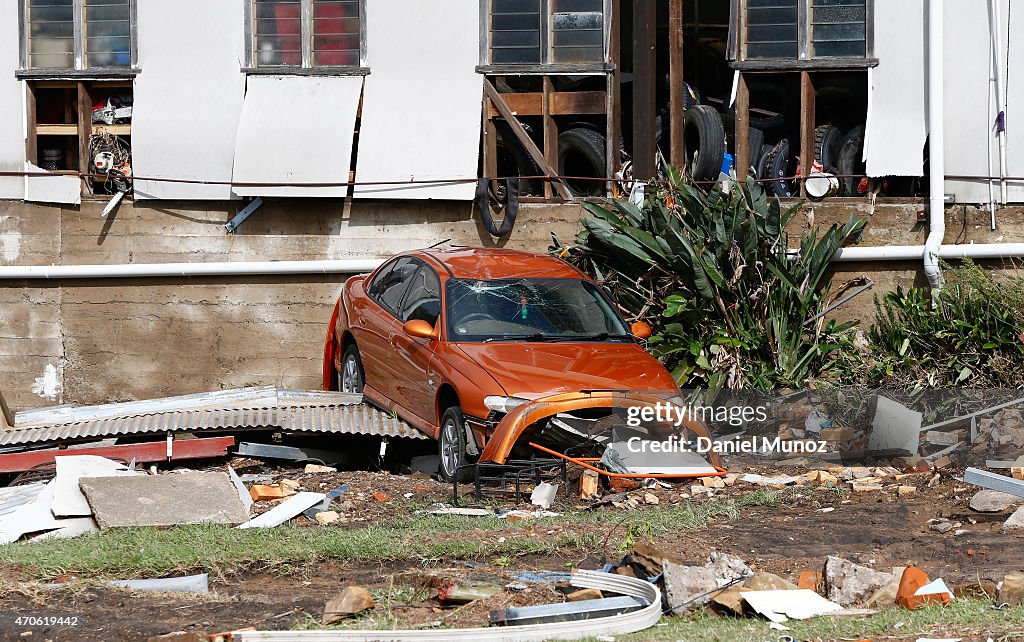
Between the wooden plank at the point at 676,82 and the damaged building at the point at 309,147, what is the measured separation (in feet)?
0.10

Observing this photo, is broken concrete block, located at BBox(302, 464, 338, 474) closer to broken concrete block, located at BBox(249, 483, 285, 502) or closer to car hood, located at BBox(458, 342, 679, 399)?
broken concrete block, located at BBox(249, 483, 285, 502)

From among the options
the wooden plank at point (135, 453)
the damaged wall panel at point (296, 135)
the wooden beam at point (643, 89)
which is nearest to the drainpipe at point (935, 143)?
the wooden beam at point (643, 89)

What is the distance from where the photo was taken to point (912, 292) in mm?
11688

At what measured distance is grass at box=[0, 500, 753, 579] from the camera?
6516mm

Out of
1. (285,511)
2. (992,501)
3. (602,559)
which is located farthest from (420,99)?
(602,559)

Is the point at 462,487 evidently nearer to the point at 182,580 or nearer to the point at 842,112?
the point at 182,580

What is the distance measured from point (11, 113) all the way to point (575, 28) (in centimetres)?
623

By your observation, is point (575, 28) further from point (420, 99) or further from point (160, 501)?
point (160, 501)

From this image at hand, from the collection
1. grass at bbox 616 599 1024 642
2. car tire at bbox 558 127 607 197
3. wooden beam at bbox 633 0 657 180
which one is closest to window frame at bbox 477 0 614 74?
wooden beam at bbox 633 0 657 180

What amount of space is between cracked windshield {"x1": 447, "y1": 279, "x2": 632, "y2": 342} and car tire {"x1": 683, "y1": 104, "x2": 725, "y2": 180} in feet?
10.3

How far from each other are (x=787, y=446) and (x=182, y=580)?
5.33 m

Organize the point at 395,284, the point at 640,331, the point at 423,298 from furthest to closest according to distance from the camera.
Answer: the point at 395,284 < the point at 423,298 < the point at 640,331

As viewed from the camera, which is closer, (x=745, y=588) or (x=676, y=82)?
(x=745, y=588)

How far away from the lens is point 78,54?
14172 mm
